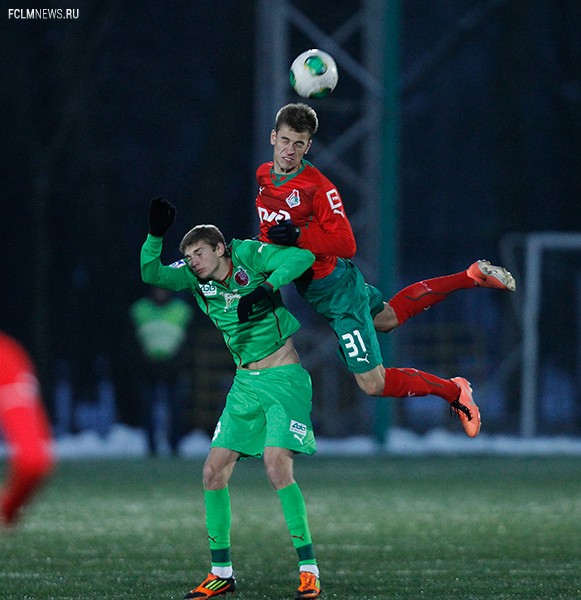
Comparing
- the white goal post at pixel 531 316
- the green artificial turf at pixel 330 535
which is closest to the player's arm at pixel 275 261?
the green artificial turf at pixel 330 535

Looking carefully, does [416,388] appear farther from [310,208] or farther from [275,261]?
[275,261]

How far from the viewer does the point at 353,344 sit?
8.12 meters

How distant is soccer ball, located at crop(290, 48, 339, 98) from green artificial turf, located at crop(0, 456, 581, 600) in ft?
8.09

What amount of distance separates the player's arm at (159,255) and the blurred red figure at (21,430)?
3.07 m

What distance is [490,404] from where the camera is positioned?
19.2 metres

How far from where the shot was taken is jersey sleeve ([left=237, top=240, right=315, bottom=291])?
7043 millimetres

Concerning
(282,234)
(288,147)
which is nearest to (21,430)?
(282,234)

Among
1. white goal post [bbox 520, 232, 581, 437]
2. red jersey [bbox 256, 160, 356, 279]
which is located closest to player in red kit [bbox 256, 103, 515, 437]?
red jersey [bbox 256, 160, 356, 279]

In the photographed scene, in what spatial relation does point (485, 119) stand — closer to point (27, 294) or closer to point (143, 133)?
point (143, 133)

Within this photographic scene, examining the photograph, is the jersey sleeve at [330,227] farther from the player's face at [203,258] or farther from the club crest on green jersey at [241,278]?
the player's face at [203,258]

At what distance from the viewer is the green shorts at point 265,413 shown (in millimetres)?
6977

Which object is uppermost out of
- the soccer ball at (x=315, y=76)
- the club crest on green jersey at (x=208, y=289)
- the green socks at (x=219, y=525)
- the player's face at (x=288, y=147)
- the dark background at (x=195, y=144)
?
the dark background at (x=195, y=144)

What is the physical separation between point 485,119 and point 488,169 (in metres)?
0.77

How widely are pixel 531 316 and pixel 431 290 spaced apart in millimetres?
9855
